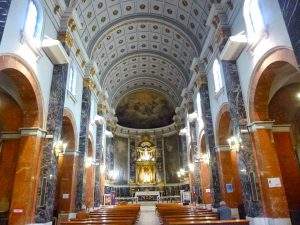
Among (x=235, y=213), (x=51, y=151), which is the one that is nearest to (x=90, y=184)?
(x=51, y=151)

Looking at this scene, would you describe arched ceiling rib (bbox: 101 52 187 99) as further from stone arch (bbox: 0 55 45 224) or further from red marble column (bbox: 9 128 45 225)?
red marble column (bbox: 9 128 45 225)

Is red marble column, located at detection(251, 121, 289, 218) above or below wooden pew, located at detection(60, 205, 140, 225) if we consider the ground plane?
above

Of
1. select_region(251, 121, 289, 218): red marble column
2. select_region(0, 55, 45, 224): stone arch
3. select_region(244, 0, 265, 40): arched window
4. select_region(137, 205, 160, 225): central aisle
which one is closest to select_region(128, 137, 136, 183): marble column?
select_region(137, 205, 160, 225): central aisle

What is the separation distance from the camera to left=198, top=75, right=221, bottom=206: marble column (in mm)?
13891

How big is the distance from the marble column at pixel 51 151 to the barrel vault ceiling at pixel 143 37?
4526 mm

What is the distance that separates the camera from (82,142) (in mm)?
14797

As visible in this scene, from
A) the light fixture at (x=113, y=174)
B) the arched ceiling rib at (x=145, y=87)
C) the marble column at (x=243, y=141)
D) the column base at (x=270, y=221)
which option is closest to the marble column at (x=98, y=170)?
the light fixture at (x=113, y=174)

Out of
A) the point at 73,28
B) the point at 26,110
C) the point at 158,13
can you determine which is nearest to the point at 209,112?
the point at 158,13

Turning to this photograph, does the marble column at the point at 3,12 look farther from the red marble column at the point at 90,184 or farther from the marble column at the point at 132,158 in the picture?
the marble column at the point at 132,158

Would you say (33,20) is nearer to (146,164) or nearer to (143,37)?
(143,37)

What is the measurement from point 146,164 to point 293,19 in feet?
87.5

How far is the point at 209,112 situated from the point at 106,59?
393 inches

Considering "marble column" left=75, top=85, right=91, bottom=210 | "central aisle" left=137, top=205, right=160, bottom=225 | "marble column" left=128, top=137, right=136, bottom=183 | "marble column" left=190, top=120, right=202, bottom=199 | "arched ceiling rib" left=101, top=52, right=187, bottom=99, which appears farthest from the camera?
"marble column" left=128, top=137, right=136, bottom=183

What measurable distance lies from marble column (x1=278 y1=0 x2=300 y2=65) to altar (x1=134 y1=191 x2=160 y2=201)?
24946mm
